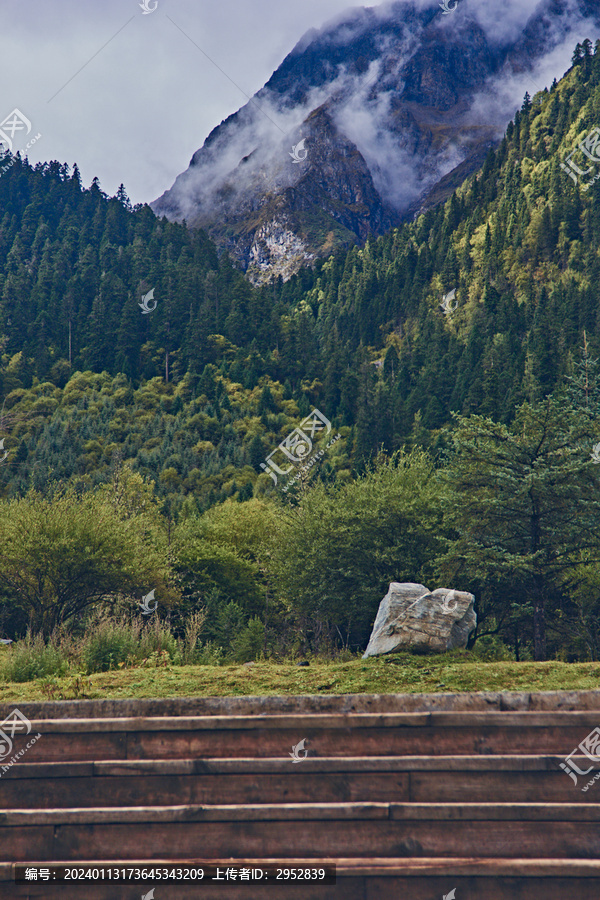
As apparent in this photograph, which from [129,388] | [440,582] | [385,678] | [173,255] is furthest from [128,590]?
[173,255]

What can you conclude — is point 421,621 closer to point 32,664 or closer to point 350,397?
point 32,664

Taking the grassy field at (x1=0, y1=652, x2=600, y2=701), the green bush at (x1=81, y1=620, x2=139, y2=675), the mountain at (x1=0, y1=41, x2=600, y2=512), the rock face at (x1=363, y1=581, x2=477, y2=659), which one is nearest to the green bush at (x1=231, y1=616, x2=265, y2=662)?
the rock face at (x1=363, y1=581, x2=477, y2=659)

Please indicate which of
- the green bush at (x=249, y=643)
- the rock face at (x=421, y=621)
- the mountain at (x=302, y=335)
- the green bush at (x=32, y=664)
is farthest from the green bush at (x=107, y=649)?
the mountain at (x=302, y=335)

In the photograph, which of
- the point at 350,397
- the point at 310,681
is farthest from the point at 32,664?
the point at 350,397

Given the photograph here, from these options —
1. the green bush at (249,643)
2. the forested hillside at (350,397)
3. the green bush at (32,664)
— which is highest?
the forested hillside at (350,397)

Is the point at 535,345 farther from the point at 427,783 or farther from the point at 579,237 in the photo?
the point at 427,783

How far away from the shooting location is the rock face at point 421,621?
15750 millimetres

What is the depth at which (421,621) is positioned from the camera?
52.6 ft

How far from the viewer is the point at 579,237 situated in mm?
122062

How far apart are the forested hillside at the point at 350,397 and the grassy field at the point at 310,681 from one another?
11883mm

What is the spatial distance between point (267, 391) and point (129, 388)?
24.7 meters

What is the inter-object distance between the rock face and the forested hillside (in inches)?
264

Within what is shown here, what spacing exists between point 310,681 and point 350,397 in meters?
100

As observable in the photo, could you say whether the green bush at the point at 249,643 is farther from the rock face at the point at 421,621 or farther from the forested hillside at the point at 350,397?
the rock face at the point at 421,621
